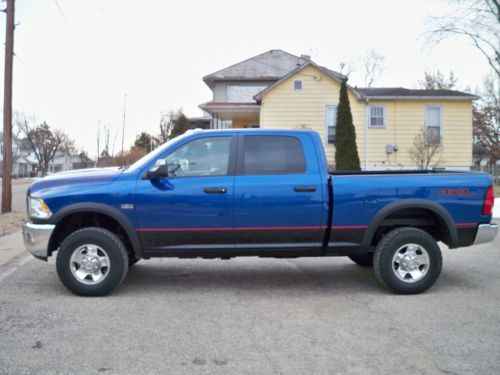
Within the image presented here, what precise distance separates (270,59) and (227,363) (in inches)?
1142

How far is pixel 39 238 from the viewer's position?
222 inches

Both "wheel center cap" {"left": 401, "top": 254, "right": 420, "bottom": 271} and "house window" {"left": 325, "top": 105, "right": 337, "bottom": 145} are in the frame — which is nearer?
"wheel center cap" {"left": 401, "top": 254, "right": 420, "bottom": 271}

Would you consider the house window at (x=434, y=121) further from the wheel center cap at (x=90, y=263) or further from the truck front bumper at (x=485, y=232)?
the wheel center cap at (x=90, y=263)

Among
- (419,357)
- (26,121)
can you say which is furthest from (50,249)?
(26,121)

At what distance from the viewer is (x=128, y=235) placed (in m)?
5.70

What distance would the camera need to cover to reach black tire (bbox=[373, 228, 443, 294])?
583 centimetres

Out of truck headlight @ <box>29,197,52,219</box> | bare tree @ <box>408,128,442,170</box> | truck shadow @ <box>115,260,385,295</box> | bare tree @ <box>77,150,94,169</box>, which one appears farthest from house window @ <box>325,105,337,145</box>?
bare tree @ <box>77,150,94,169</box>

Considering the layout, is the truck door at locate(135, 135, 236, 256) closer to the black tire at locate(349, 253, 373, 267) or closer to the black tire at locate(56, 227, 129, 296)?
the black tire at locate(56, 227, 129, 296)

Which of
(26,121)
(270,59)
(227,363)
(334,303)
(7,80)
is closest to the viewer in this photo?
(227,363)

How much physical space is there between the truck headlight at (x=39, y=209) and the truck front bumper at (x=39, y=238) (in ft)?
0.34

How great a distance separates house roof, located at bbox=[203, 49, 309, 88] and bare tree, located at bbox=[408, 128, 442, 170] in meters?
8.45

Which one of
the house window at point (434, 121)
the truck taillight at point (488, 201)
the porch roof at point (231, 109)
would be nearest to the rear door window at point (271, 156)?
the truck taillight at point (488, 201)

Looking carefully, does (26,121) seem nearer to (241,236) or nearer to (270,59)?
(270,59)

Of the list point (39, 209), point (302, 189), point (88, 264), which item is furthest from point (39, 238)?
point (302, 189)
